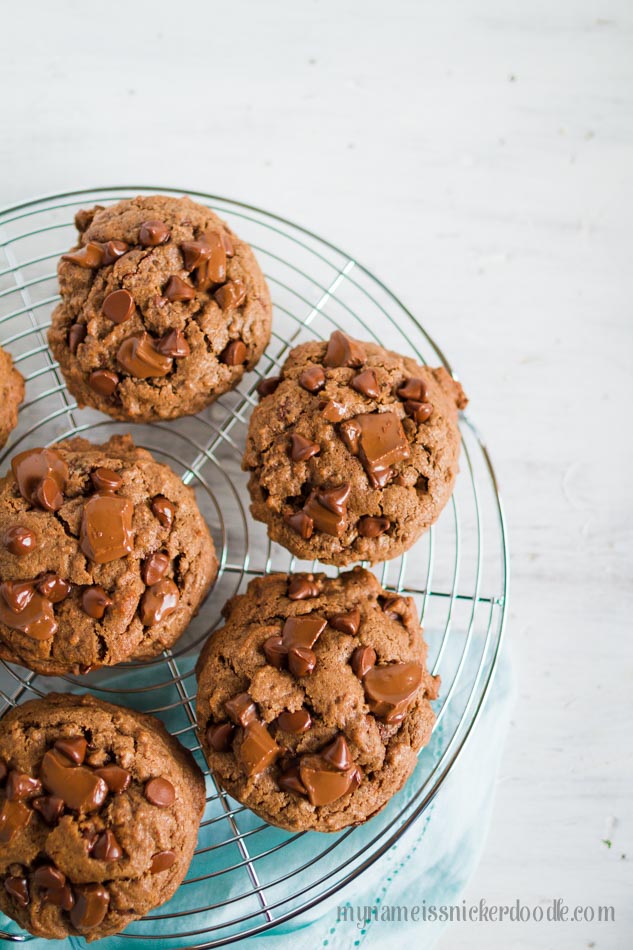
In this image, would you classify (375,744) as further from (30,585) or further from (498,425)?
(498,425)

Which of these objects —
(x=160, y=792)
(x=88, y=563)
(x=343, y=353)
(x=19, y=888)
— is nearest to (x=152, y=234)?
(x=343, y=353)

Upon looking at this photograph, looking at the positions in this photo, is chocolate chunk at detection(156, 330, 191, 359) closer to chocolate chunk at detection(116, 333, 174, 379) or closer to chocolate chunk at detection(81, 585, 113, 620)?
chocolate chunk at detection(116, 333, 174, 379)

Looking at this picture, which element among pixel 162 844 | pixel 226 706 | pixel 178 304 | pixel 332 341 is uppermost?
pixel 178 304

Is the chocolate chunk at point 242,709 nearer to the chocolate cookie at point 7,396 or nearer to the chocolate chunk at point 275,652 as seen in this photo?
the chocolate chunk at point 275,652

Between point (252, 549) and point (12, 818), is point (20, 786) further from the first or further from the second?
point (252, 549)

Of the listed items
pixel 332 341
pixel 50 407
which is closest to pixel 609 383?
pixel 332 341

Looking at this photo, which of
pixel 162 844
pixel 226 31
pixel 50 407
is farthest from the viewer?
pixel 226 31

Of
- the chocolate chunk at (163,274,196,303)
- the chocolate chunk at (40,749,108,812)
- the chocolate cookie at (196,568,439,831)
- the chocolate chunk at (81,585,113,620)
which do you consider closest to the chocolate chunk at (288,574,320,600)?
the chocolate cookie at (196,568,439,831)
